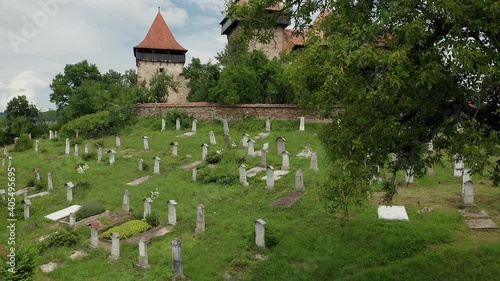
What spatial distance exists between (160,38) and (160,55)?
213cm

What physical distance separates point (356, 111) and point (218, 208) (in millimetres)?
7922

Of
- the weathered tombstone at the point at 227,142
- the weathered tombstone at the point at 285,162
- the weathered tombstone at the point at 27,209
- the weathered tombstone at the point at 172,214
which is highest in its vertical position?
the weathered tombstone at the point at 227,142

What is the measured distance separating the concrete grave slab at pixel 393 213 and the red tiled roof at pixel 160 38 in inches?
1366

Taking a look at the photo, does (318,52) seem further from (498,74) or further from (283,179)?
(283,179)

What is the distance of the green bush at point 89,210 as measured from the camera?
13.8 meters

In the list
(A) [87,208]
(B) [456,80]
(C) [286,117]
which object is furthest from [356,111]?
(C) [286,117]

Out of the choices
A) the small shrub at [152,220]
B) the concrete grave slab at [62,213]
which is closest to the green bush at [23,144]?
the concrete grave slab at [62,213]

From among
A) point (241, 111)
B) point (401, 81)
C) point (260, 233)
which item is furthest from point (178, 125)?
point (401, 81)

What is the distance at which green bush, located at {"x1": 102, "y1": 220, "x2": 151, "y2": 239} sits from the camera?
12103 millimetres

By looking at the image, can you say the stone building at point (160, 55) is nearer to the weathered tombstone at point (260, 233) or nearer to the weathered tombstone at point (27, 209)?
the weathered tombstone at point (27, 209)

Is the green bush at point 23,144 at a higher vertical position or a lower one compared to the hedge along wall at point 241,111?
lower

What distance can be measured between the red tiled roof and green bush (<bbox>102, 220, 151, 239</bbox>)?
31200mm

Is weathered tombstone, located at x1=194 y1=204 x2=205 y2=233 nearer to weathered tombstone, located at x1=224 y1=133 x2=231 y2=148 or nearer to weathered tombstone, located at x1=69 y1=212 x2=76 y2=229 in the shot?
weathered tombstone, located at x1=69 y1=212 x2=76 y2=229

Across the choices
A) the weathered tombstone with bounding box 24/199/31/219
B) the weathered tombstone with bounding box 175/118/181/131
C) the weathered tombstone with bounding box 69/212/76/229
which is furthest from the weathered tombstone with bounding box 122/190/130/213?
the weathered tombstone with bounding box 175/118/181/131
